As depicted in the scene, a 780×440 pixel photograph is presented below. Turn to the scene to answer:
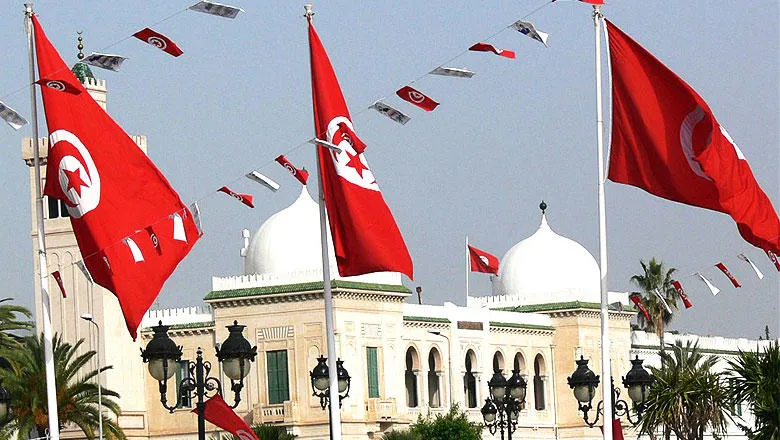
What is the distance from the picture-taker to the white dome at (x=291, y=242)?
6381 cm

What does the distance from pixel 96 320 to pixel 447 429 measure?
1293cm

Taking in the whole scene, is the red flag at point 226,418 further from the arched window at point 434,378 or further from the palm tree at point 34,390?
the arched window at point 434,378

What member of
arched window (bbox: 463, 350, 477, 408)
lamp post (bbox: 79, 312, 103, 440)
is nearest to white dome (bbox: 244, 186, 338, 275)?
lamp post (bbox: 79, 312, 103, 440)

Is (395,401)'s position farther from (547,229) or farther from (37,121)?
(37,121)

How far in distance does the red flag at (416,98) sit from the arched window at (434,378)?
46.0 meters

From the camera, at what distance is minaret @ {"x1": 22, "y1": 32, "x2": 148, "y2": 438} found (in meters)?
65.2

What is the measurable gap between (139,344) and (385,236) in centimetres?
4452

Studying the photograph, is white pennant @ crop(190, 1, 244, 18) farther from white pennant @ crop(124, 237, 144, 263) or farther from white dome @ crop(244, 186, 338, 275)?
white dome @ crop(244, 186, 338, 275)

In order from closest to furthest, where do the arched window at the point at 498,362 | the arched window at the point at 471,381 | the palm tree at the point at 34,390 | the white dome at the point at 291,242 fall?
the palm tree at the point at 34,390 → the white dome at the point at 291,242 → the arched window at the point at 471,381 → the arched window at the point at 498,362

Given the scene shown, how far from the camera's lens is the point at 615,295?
266 ft

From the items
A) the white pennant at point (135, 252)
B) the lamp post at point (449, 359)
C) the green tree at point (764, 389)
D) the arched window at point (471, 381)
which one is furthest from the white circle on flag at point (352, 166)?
the arched window at point (471, 381)

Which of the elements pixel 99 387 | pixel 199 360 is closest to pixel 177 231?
pixel 199 360

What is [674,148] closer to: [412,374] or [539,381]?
[412,374]

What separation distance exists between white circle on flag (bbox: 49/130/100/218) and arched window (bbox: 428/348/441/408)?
47.9 metres
